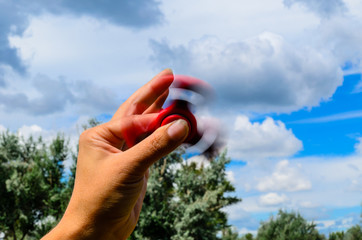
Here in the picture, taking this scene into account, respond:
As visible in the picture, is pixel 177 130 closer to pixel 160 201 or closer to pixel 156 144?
pixel 156 144

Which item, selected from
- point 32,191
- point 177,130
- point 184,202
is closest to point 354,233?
point 184,202

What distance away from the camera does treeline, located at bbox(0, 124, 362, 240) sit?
69.5 feet

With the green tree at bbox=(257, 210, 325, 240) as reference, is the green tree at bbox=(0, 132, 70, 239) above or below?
above

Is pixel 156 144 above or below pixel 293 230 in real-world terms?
below

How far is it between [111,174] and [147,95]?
30.8 inches

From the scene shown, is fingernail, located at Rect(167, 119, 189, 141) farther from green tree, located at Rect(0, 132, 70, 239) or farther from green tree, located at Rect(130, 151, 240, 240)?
green tree, located at Rect(0, 132, 70, 239)

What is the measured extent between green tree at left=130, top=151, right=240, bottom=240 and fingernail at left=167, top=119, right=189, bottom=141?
1798 centimetres

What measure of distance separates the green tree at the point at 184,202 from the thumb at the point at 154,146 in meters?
18.0

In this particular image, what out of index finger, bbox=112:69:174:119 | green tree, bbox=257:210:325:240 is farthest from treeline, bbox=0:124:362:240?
index finger, bbox=112:69:174:119

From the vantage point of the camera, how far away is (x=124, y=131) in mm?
2490

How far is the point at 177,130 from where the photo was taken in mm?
2287

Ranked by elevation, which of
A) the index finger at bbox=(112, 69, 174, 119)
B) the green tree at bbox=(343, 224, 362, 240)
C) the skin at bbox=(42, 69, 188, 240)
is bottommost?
the skin at bbox=(42, 69, 188, 240)

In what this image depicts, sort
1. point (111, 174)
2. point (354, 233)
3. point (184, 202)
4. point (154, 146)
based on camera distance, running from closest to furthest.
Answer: point (154, 146) < point (111, 174) < point (354, 233) < point (184, 202)

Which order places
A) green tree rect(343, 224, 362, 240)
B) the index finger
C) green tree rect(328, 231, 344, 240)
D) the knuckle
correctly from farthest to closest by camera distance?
green tree rect(328, 231, 344, 240)
green tree rect(343, 224, 362, 240)
the index finger
the knuckle
